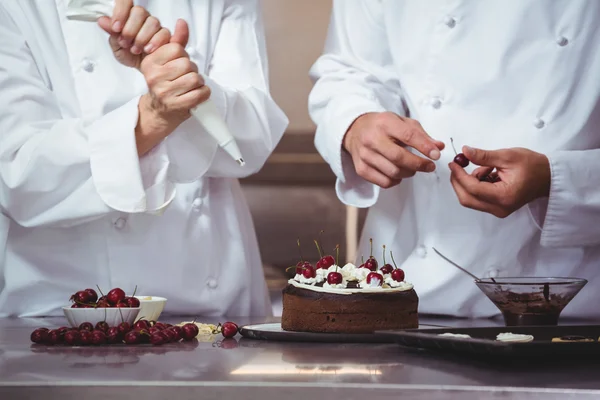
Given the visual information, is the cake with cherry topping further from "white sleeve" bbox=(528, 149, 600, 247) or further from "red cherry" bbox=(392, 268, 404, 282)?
"white sleeve" bbox=(528, 149, 600, 247)

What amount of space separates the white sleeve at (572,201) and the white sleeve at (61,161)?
614 millimetres

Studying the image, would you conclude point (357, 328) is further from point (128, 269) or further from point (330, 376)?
point (128, 269)

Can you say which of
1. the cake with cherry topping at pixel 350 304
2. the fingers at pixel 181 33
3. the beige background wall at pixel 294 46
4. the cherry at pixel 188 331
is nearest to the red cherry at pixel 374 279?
the cake with cherry topping at pixel 350 304

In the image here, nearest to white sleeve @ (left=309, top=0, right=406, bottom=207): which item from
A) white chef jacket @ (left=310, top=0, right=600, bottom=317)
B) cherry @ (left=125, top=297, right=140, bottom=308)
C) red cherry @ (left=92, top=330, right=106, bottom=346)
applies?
white chef jacket @ (left=310, top=0, right=600, bottom=317)

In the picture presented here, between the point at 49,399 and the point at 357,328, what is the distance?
1.51ft

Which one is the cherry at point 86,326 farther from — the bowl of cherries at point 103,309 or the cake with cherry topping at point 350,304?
the cake with cherry topping at point 350,304

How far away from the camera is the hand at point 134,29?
1163 mm

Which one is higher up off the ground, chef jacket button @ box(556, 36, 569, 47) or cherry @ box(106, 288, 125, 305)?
chef jacket button @ box(556, 36, 569, 47)

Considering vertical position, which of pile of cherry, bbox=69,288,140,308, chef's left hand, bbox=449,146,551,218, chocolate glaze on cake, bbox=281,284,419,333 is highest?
chef's left hand, bbox=449,146,551,218

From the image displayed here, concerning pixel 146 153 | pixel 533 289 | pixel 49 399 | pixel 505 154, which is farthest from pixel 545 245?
pixel 49 399

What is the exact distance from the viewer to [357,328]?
985 mm

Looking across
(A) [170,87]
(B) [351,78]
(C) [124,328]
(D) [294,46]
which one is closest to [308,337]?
(C) [124,328]

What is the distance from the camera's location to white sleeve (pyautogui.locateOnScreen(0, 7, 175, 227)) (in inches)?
46.7

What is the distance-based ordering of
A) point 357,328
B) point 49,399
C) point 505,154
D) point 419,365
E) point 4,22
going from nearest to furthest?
point 49,399
point 419,365
point 357,328
point 505,154
point 4,22
